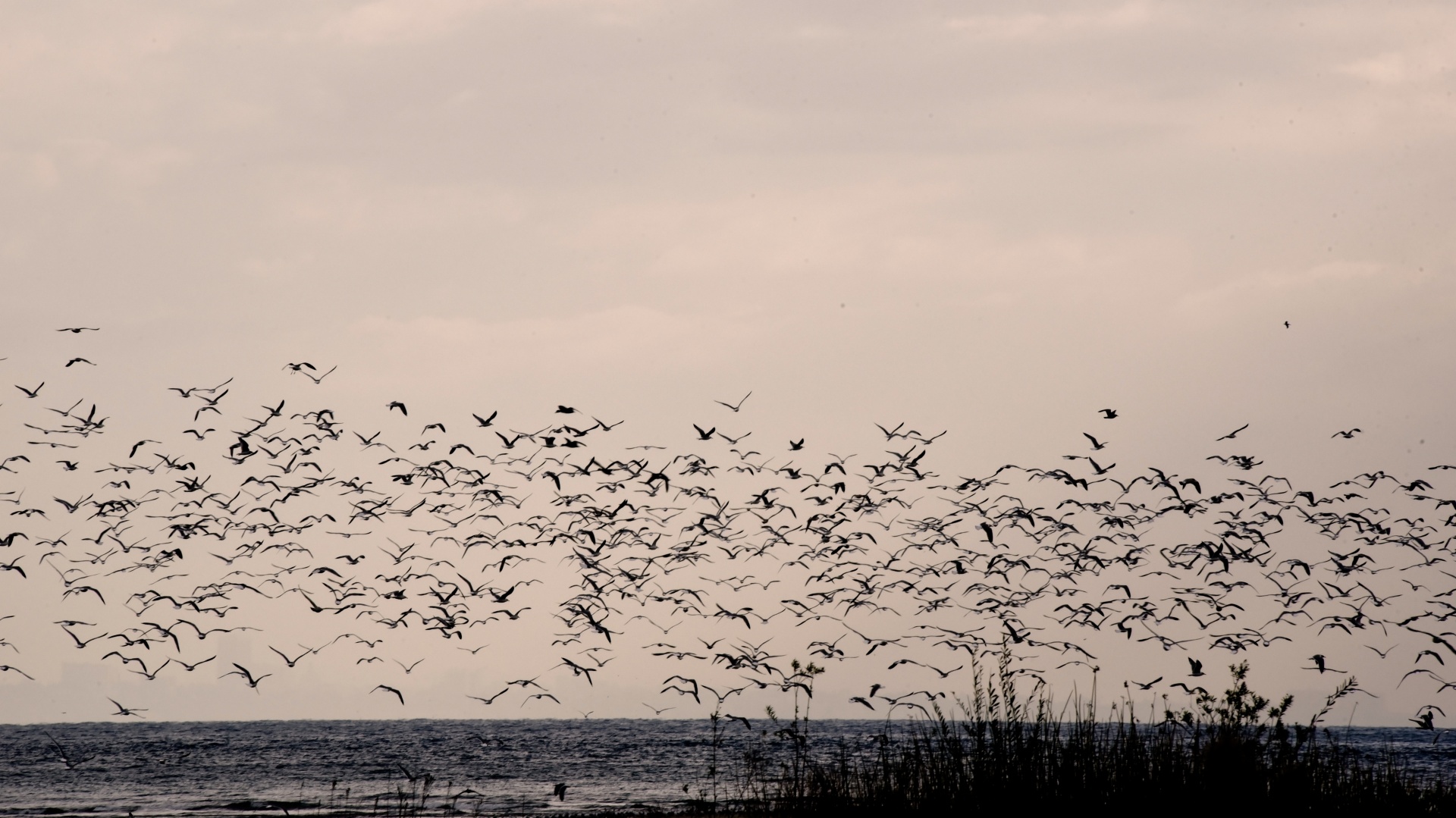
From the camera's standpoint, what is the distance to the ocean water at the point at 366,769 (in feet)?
124

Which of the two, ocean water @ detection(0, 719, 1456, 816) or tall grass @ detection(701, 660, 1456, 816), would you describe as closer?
tall grass @ detection(701, 660, 1456, 816)

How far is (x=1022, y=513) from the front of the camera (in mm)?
32781

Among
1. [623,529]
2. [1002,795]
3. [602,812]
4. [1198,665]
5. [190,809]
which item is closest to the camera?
[1198,665]

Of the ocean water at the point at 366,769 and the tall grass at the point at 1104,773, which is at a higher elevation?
the tall grass at the point at 1104,773

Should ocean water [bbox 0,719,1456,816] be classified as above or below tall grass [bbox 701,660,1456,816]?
below

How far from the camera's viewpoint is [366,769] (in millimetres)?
57969

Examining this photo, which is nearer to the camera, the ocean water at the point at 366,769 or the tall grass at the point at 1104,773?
the tall grass at the point at 1104,773

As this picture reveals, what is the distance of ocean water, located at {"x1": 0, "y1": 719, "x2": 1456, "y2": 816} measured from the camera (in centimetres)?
3766

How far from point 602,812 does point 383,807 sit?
7480mm

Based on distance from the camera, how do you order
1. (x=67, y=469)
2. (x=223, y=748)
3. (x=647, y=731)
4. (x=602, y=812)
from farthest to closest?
(x=647, y=731) < (x=223, y=748) < (x=67, y=469) < (x=602, y=812)

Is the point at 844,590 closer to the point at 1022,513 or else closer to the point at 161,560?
the point at 1022,513

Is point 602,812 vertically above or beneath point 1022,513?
beneath

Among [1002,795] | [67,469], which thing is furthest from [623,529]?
[1002,795]

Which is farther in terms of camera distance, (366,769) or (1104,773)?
(366,769)
